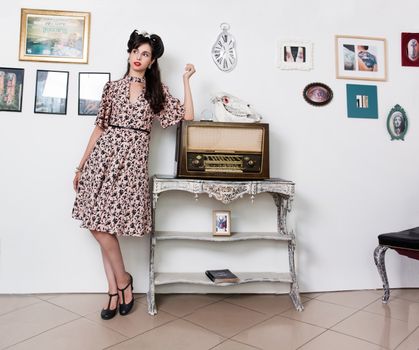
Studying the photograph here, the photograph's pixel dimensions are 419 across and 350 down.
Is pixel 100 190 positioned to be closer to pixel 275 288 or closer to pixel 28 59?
pixel 28 59

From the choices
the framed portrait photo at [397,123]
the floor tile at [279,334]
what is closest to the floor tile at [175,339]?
the floor tile at [279,334]

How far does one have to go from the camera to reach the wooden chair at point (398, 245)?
2.07 meters

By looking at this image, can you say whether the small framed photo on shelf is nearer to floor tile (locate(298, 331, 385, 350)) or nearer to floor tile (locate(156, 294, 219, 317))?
floor tile (locate(156, 294, 219, 317))

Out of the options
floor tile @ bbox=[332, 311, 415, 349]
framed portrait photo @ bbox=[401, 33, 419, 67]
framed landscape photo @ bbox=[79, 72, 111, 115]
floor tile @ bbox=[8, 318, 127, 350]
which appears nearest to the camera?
floor tile @ bbox=[8, 318, 127, 350]

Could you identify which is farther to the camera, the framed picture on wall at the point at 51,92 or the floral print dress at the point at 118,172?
the framed picture on wall at the point at 51,92

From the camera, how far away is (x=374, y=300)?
7.64 ft

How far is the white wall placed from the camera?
232cm

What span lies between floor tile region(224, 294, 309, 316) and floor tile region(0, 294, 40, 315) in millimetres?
1186

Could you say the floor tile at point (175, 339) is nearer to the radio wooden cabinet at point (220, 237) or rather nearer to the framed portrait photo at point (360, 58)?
the radio wooden cabinet at point (220, 237)

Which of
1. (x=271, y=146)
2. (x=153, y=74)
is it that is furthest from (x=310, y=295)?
(x=153, y=74)

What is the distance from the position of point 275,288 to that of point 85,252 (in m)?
1.27

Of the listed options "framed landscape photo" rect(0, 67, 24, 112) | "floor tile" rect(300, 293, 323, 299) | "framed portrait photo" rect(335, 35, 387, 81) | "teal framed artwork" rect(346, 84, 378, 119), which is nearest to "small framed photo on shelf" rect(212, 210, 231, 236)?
"floor tile" rect(300, 293, 323, 299)

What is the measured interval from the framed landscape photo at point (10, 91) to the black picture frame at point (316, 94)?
189 cm

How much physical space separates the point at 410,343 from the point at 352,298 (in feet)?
2.11
